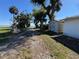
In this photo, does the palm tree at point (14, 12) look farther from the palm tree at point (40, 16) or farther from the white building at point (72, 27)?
the white building at point (72, 27)

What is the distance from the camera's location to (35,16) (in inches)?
1716

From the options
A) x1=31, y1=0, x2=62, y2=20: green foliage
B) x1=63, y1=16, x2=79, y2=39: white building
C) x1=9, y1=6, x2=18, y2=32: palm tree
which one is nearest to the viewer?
x1=63, y1=16, x2=79, y2=39: white building

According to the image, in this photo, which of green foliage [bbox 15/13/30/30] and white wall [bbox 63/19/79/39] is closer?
white wall [bbox 63/19/79/39]

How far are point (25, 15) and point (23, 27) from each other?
306 centimetres

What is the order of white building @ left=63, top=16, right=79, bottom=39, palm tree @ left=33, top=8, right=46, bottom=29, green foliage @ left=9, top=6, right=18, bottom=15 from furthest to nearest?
green foliage @ left=9, top=6, right=18, bottom=15 → palm tree @ left=33, top=8, right=46, bottom=29 → white building @ left=63, top=16, right=79, bottom=39

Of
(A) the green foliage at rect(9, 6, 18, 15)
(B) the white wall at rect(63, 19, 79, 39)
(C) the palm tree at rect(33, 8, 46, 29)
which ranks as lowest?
(B) the white wall at rect(63, 19, 79, 39)

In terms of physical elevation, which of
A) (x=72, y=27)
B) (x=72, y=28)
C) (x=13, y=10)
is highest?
(x=13, y=10)

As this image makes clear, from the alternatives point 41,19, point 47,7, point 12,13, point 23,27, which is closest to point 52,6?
point 47,7

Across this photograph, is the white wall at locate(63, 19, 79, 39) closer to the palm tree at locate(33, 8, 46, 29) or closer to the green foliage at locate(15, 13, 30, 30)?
the palm tree at locate(33, 8, 46, 29)

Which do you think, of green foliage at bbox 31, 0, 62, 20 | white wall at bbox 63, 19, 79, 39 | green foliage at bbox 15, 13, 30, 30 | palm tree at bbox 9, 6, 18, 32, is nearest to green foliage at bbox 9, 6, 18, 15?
palm tree at bbox 9, 6, 18, 32

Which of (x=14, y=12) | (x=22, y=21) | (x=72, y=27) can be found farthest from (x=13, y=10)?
(x=72, y=27)

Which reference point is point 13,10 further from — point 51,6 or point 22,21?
point 51,6

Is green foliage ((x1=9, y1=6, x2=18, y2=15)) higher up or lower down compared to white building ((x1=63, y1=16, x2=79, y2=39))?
higher up

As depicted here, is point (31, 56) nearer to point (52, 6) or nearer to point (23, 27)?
point (52, 6)
